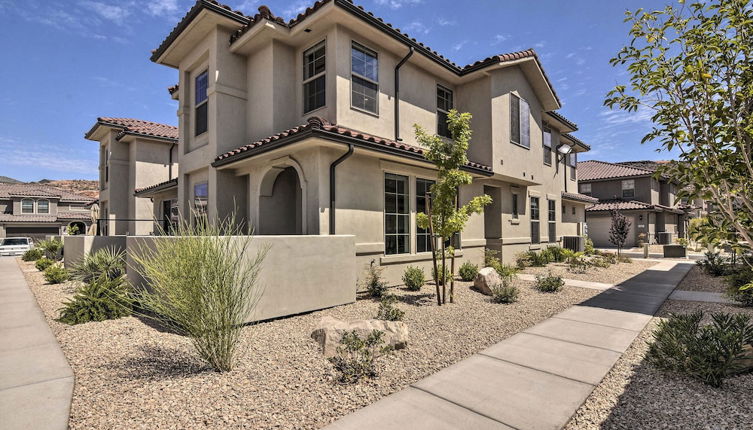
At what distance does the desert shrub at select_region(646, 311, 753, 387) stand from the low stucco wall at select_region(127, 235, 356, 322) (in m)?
5.55

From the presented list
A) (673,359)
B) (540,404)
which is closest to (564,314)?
(673,359)

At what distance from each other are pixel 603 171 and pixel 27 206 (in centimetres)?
5808

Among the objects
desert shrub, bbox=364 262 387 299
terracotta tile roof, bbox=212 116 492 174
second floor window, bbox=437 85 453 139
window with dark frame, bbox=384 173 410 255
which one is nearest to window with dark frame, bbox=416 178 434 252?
window with dark frame, bbox=384 173 410 255

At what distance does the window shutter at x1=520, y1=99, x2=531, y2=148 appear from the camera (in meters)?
14.9

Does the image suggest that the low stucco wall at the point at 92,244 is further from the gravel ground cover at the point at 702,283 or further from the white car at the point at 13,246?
the white car at the point at 13,246

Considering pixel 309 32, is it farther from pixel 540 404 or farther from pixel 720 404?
pixel 720 404

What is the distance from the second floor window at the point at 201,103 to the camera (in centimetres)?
1190

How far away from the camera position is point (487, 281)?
376 inches

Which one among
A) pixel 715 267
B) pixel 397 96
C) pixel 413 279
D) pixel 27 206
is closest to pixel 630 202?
pixel 715 267

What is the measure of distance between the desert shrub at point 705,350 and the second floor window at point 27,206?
170ft

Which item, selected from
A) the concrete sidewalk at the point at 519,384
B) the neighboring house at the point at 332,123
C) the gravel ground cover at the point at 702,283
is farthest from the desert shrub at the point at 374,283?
the gravel ground cover at the point at 702,283

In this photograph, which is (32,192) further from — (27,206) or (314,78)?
(314,78)

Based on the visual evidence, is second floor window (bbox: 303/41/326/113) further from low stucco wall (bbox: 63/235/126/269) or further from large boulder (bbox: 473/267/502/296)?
low stucco wall (bbox: 63/235/126/269)

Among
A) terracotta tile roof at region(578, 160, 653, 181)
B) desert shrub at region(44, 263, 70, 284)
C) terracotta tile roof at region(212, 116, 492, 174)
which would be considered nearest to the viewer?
terracotta tile roof at region(212, 116, 492, 174)
